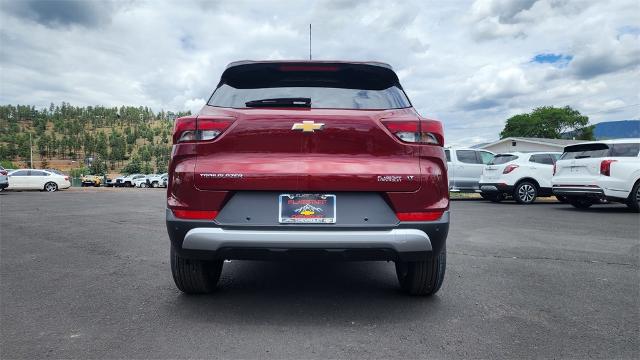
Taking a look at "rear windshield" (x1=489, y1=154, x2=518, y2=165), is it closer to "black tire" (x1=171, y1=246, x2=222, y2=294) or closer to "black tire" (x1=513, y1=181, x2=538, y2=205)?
"black tire" (x1=513, y1=181, x2=538, y2=205)

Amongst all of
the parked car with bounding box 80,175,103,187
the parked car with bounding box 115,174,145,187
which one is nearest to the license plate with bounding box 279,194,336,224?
the parked car with bounding box 115,174,145,187

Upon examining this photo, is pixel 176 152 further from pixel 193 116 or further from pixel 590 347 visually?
pixel 590 347

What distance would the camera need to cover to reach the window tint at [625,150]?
9.56 meters

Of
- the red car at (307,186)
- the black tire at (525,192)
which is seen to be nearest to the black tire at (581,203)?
the black tire at (525,192)

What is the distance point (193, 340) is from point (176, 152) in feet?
3.86

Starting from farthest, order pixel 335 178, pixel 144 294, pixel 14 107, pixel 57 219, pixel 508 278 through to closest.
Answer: pixel 14 107 < pixel 57 219 < pixel 508 278 < pixel 144 294 < pixel 335 178

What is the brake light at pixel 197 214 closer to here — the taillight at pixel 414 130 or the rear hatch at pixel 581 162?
the taillight at pixel 414 130

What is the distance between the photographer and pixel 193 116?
2.84 metres

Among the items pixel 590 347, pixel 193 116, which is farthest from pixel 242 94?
pixel 590 347

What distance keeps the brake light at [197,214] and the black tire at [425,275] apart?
138 cm

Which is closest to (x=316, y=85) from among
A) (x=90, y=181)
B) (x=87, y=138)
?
(x=90, y=181)

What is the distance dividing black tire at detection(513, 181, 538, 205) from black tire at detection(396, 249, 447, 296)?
34.8 ft

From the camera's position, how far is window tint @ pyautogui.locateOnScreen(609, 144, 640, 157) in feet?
31.4

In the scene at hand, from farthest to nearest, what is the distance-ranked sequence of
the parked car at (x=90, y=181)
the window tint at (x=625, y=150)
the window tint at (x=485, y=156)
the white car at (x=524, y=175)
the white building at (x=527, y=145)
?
the parked car at (x=90, y=181) → the white building at (x=527, y=145) → the window tint at (x=485, y=156) → the white car at (x=524, y=175) → the window tint at (x=625, y=150)
